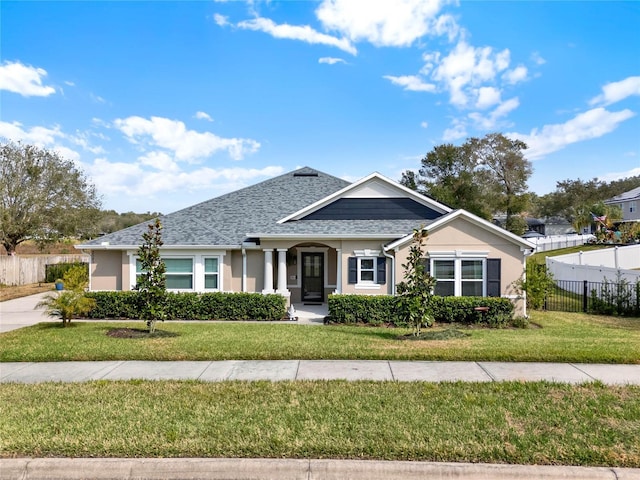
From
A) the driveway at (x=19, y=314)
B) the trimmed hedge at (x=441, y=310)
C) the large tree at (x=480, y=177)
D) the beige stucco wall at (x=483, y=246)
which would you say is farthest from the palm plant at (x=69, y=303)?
the large tree at (x=480, y=177)

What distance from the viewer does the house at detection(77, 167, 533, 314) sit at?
48.0ft

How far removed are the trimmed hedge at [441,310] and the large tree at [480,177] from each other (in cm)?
2472

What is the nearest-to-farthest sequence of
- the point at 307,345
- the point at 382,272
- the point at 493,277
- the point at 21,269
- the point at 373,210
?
the point at 307,345, the point at 493,277, the point at 382,272, the point at 373,210, the point at 21,269

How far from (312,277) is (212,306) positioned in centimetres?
570

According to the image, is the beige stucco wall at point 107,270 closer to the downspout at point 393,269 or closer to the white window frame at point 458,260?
the downspout at point 393,269

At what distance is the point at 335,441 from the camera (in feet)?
15.2

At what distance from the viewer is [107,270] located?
1709 cm

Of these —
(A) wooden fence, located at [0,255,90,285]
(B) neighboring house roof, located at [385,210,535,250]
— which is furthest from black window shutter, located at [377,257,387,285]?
(A) wooden fence, located at [0,255,90,285]

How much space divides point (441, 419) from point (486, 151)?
1840 inches

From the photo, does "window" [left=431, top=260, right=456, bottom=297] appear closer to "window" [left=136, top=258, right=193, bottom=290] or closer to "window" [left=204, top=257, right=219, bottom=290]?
"window" [left=204, top=257, right=219, bottom=290]

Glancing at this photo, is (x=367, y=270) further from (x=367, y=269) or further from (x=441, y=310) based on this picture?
(x=441, y=310)

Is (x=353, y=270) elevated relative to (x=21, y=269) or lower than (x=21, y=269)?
elevated

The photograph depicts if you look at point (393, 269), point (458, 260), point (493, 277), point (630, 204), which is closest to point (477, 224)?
point (458, 260)

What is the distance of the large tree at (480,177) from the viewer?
4081cm
